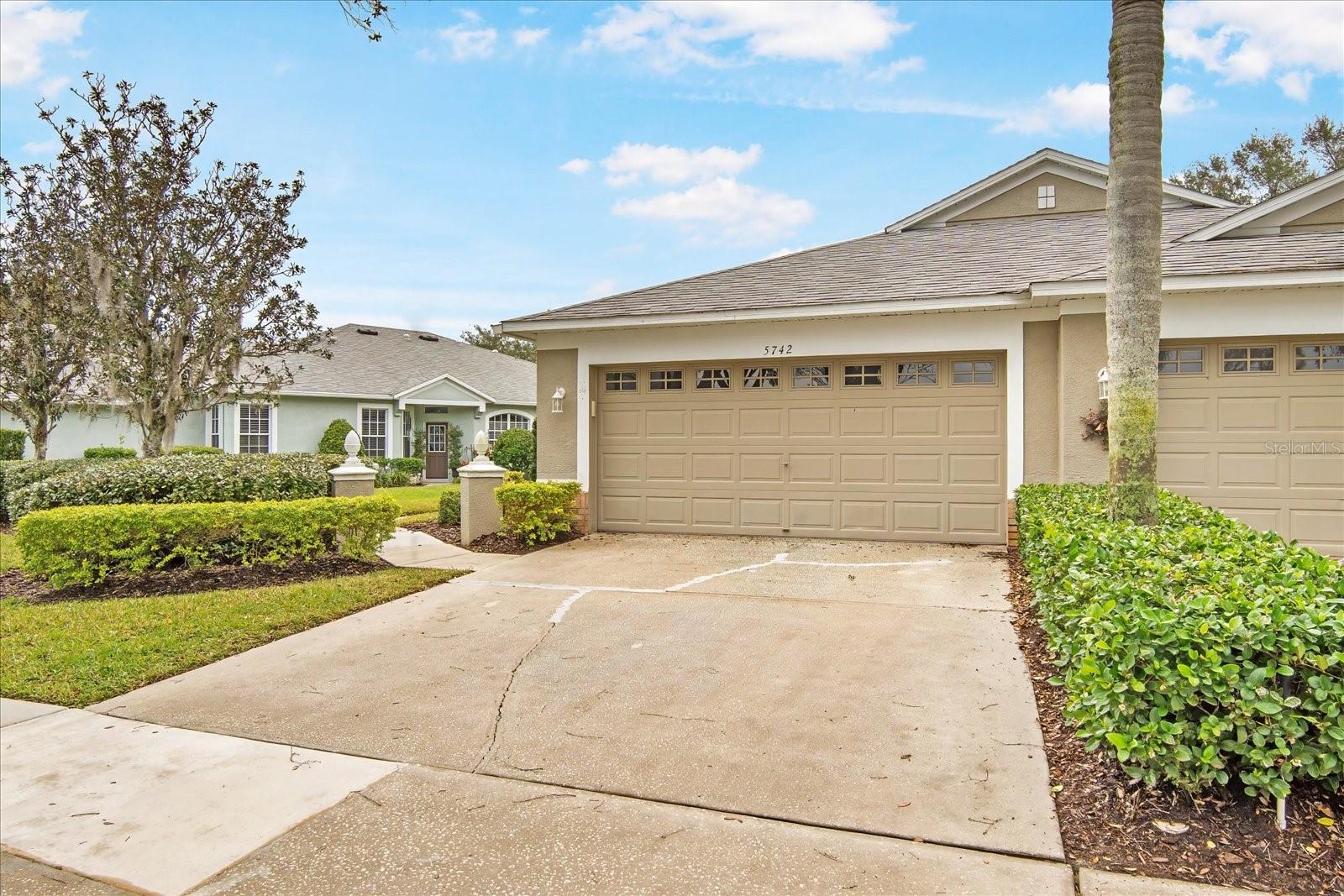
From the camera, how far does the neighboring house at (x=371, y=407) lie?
20797 mm

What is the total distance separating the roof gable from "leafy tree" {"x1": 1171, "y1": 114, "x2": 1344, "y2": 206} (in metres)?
20.3

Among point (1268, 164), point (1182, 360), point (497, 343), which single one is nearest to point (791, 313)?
point (1182, 360)

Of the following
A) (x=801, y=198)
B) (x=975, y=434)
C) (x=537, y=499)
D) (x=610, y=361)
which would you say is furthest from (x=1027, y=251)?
(x=801, y=198)

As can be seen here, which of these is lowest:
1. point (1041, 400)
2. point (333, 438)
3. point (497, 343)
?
point (333, 438)

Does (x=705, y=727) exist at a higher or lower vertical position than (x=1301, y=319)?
→ lower

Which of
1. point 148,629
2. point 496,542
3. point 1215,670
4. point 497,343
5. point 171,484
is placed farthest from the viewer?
point 497,343

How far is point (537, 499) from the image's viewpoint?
33.4ft

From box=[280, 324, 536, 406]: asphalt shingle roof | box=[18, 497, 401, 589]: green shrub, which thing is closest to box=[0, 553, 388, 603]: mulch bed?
box=[18, 497, 401, 589]: green shrub

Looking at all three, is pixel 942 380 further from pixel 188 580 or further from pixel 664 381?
pixel 188 580

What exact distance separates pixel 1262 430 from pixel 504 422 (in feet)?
69.8

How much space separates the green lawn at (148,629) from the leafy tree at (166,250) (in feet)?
17.3

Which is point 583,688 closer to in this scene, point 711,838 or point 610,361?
point 711,838

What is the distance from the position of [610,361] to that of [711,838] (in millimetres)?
8340

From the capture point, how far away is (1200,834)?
2.96 metres
